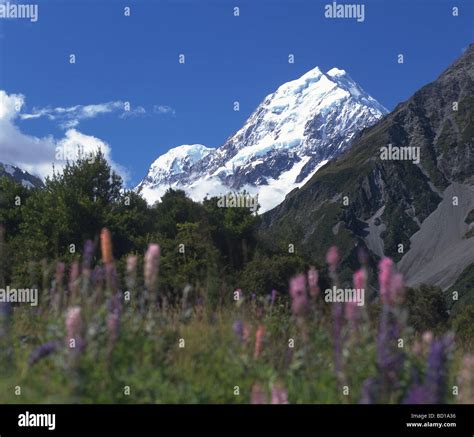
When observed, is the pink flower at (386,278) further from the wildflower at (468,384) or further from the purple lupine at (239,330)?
the purple lupine at (239,330)

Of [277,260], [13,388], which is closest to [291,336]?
[13,388]

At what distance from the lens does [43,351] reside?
6.49m

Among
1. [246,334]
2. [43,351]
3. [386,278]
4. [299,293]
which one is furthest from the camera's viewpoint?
[246,334]

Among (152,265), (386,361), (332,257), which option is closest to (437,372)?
(386,361)

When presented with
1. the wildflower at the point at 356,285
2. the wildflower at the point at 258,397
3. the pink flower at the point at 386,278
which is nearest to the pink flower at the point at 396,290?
the pink flower at the point at 386,278

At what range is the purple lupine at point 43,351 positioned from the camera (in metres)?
6.39

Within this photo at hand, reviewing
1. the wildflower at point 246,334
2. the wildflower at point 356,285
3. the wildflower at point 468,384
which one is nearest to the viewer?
the wildflower at point 468,384

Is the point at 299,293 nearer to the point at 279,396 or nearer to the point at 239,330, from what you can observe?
the point at 239,330

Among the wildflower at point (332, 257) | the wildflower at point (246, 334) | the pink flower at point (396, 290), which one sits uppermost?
the wildflower at point (332, 257)

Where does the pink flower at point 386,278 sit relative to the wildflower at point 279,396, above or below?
above

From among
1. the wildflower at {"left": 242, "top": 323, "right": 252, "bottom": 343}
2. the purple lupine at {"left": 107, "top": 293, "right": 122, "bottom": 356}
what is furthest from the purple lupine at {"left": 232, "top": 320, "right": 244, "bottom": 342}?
the purple lupine at {"left": 107, "top": 293, "right": 122, "bottom": 356}

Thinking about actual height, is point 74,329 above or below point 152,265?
below

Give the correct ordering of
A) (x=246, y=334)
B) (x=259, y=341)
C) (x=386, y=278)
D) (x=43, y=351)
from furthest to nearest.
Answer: (x=246, y=334), (x=259, y=341), (x=43, y=351), (x=386, y=278)
